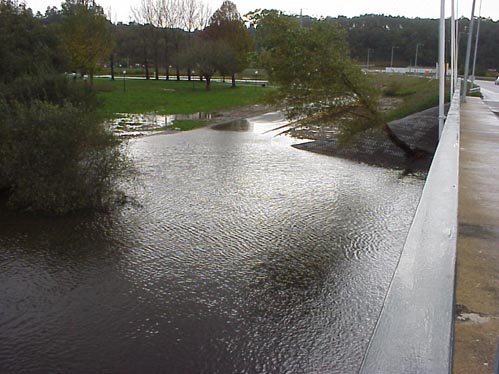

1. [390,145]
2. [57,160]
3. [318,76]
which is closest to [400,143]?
[390,145]

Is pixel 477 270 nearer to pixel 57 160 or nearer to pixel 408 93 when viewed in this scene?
pixel 57 160

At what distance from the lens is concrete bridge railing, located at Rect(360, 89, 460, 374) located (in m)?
1.52

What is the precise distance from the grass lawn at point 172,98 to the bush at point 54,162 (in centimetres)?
1612

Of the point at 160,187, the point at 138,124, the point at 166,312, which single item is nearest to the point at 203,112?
the point at 138,124

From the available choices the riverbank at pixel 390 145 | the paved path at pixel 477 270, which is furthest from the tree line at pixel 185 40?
the paved path at pixel 477 270

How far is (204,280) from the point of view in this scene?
26.2 feet

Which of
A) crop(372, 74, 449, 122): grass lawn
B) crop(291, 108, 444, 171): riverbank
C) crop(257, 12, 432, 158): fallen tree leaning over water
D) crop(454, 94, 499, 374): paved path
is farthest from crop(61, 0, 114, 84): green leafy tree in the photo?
crop(454, 94, 499, 374): paved path

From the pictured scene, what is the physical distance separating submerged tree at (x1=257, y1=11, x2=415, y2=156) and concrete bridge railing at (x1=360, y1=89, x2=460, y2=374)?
1568cm

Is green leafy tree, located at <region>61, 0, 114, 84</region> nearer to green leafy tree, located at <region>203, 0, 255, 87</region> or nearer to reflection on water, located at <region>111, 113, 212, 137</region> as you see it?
reflection on water, located at <region>111, 113, 212, 137</region>

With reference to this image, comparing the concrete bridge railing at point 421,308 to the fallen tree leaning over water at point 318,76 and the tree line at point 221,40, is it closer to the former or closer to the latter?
the fallen tree leaning over water at point 318,76

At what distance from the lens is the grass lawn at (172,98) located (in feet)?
107

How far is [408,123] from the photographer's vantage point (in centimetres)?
2145

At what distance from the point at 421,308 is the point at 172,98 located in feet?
128

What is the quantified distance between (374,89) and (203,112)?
15.7 meters
